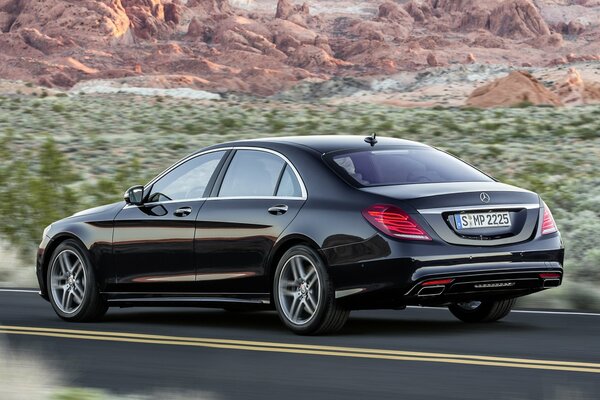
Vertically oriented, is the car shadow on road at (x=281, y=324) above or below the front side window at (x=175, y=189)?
below

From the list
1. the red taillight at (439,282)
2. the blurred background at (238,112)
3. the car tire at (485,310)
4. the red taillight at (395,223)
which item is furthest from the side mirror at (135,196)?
the blurred background at (238,112)

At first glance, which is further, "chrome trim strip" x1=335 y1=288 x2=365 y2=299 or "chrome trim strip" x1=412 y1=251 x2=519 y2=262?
"chrome trim strip" x1=335 y1=288 x2=365 y2=299

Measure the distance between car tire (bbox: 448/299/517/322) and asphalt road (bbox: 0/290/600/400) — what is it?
0.46ft

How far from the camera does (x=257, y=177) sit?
11008 millimetres

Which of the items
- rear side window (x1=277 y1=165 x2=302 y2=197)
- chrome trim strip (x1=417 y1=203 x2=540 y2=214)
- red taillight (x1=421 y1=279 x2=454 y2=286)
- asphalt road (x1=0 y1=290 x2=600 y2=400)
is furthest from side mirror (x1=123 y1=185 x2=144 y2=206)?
red taillight (x1=421 y1=279 x2=454 y2=286)

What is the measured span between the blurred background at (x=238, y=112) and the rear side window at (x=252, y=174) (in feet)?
12.7

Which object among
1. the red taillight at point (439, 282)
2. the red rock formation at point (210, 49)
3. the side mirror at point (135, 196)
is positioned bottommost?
the red rock formation at point (210, 49)

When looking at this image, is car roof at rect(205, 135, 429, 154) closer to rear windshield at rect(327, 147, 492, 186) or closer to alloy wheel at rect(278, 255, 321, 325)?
rear windshield at rect(327, 147, 492, 186)

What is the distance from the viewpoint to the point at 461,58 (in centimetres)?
18775

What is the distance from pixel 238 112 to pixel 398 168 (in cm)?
4656

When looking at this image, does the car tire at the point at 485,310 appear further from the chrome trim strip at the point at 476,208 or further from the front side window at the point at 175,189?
the front side window at the point at 175,189

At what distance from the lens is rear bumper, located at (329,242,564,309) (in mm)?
A: 9781

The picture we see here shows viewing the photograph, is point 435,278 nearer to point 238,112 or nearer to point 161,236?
point 161,236

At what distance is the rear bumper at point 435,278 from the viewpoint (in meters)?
9.78
